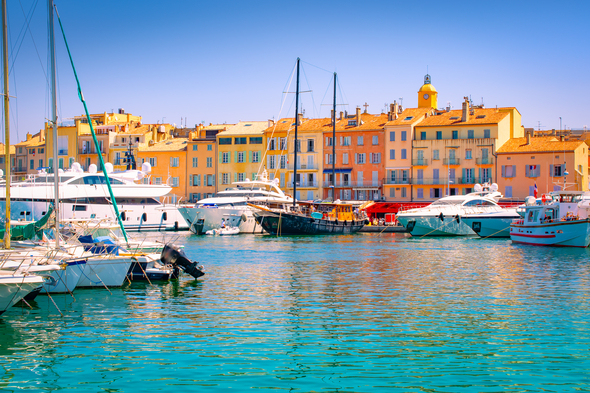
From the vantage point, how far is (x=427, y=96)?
9294 centimetres

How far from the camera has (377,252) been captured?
36.7 m

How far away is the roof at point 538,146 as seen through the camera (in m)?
68.6

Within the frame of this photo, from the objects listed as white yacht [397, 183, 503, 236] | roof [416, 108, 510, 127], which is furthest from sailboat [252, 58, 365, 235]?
roof [416, 108, 510, 127]

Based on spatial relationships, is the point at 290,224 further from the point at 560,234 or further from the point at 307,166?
the point at 307,166

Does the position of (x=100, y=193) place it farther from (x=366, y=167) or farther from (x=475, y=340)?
(x=475, y=340)

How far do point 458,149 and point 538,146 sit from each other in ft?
28.2

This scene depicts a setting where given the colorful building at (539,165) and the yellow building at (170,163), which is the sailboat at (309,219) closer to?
the colorful building at (539,165)

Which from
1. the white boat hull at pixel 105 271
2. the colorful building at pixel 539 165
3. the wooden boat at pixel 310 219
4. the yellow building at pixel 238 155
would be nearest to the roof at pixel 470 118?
the colorful building at pixel 539 165

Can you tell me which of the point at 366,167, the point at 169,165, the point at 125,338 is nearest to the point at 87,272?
the point at 125,338

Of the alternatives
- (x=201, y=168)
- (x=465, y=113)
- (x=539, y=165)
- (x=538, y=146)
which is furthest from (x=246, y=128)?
(x=539, y=165)

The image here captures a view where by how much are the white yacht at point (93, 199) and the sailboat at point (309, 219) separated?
40.1 ft

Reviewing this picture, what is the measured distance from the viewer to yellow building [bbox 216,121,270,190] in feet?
275

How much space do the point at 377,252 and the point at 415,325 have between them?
21.1 m

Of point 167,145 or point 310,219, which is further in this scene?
point 167,145
